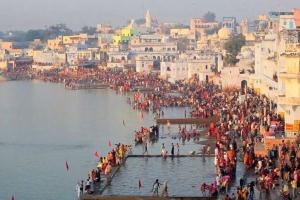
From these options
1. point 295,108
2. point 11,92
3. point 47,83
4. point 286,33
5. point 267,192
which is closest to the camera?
point 267,192

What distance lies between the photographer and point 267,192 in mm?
19969

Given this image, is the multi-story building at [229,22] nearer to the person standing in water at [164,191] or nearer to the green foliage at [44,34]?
the green foliage at [44,34]

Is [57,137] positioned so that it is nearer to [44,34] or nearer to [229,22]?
[229,22]

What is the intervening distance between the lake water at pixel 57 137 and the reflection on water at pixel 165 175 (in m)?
0.20

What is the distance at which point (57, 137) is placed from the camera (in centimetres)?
3628

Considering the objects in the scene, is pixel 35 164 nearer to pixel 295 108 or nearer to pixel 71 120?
pixel 295 108

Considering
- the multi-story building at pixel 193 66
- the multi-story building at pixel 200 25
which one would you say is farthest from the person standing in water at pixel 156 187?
the multi-story building at pixel 200 25

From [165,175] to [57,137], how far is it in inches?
538

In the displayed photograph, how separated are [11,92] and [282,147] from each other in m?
48.4

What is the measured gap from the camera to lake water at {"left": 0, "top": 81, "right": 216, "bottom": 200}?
25000 millimetres

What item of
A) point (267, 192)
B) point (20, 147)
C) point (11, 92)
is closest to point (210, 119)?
point (20, 147)

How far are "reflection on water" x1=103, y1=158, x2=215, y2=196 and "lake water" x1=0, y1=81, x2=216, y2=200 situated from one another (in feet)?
0.65

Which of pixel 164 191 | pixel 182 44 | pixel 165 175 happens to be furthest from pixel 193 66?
pixel 164 191

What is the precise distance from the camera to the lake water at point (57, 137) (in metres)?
25.0
